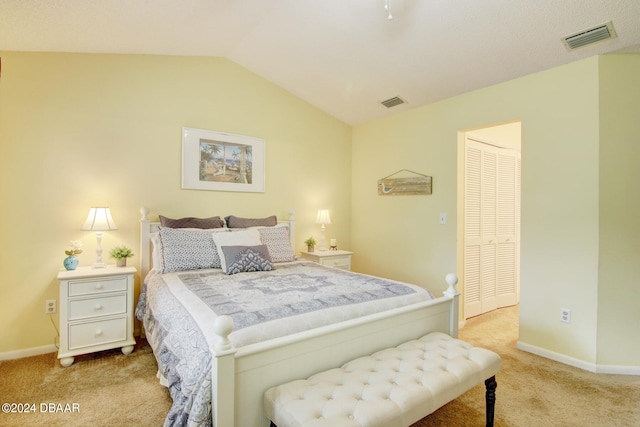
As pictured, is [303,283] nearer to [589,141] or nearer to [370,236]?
[370,236]

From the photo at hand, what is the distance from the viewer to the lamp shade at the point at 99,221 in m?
2.62

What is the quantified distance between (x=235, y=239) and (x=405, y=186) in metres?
2.08

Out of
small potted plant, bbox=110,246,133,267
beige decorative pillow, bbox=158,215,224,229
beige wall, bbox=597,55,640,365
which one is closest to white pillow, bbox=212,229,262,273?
beige decorative pillow, bbox=158,215,224,229

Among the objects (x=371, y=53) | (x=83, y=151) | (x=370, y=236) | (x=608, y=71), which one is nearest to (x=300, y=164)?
(x=370, y=236)

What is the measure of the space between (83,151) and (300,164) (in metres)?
2.25

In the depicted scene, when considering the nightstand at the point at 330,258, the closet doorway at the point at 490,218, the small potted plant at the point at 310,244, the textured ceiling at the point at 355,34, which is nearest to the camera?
the textured ceiling at the point at 355,34

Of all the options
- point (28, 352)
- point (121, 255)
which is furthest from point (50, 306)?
point (121, 255)

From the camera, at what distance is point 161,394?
6.88ft

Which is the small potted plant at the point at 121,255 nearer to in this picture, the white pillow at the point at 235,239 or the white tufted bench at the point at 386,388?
the white pillow at the point at 235,239

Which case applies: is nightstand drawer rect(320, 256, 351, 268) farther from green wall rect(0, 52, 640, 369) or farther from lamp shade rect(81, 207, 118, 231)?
lamp shade rect(81, 207, 118, 231)

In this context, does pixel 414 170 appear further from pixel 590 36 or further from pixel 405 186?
pixel 590 36

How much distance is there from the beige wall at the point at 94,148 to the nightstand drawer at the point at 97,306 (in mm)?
474

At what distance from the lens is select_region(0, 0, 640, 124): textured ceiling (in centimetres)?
219

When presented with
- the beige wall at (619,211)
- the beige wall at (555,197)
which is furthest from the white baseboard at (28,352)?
the beige wall at (619,211)
